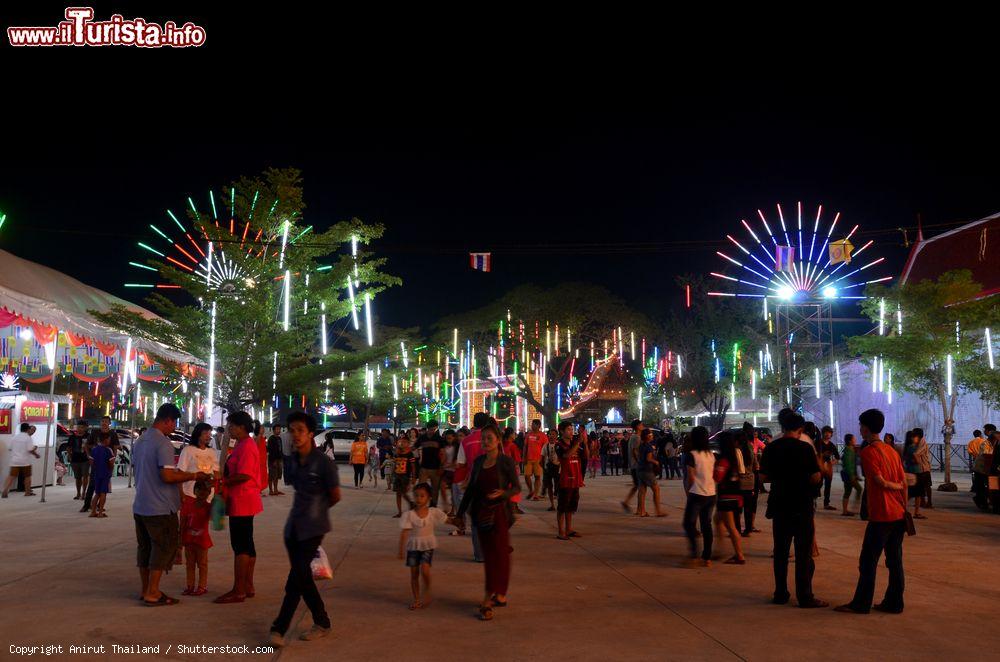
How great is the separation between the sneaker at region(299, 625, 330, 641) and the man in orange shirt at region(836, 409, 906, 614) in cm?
409

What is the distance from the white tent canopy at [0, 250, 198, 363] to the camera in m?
16.4

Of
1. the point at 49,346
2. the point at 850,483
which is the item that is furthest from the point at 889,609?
the point at 49,346

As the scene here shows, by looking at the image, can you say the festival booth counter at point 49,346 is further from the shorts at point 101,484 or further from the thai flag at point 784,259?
the thai flag at point 784,259

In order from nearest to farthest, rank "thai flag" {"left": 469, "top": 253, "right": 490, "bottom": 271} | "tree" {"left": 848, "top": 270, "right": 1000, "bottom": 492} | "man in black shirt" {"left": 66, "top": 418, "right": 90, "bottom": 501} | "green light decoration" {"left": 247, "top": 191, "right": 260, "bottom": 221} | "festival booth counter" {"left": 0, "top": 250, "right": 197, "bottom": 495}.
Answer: "man in black shirt" {"left": 66, "top": 418, "right": 90, "bottom": 501} → "festival booth counter" {"left": 0, "top": 250, "right": 197, "bottom": 495} → "tree" {"left": 848, "top": 270, "right": 1000, "bottom": 492} → "green light decoration" {"left": 247, "top": 191, "right": 260, "bottom": 221} → "thai flag" {"left": 469, "top": 253, "right": 490, "bottom": 271}

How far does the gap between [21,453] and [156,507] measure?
45.4 ft

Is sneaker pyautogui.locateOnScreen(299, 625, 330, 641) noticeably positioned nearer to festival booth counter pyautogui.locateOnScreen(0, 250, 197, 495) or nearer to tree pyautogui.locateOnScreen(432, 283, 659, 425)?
festival booth counter pyautogui.locateOnScreen(0, 250, 197, 495)

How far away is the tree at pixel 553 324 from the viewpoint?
48656mm

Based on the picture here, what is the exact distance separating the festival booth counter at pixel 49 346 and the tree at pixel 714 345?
28735 mm

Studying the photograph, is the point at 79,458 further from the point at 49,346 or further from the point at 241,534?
the point at 241,534

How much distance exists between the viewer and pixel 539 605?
7.14m

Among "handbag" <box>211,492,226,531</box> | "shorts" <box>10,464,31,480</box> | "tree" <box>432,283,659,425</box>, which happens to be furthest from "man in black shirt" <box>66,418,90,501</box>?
"tree" <box>432,283,659,425</box>

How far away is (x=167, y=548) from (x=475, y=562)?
3.72 m

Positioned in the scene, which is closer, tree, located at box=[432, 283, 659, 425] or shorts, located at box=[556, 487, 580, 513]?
shorts, located at box=[556, 487, 580, 513]

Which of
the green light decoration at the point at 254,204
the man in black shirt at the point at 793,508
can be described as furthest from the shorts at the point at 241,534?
the green light decoration at the point at 254,204
